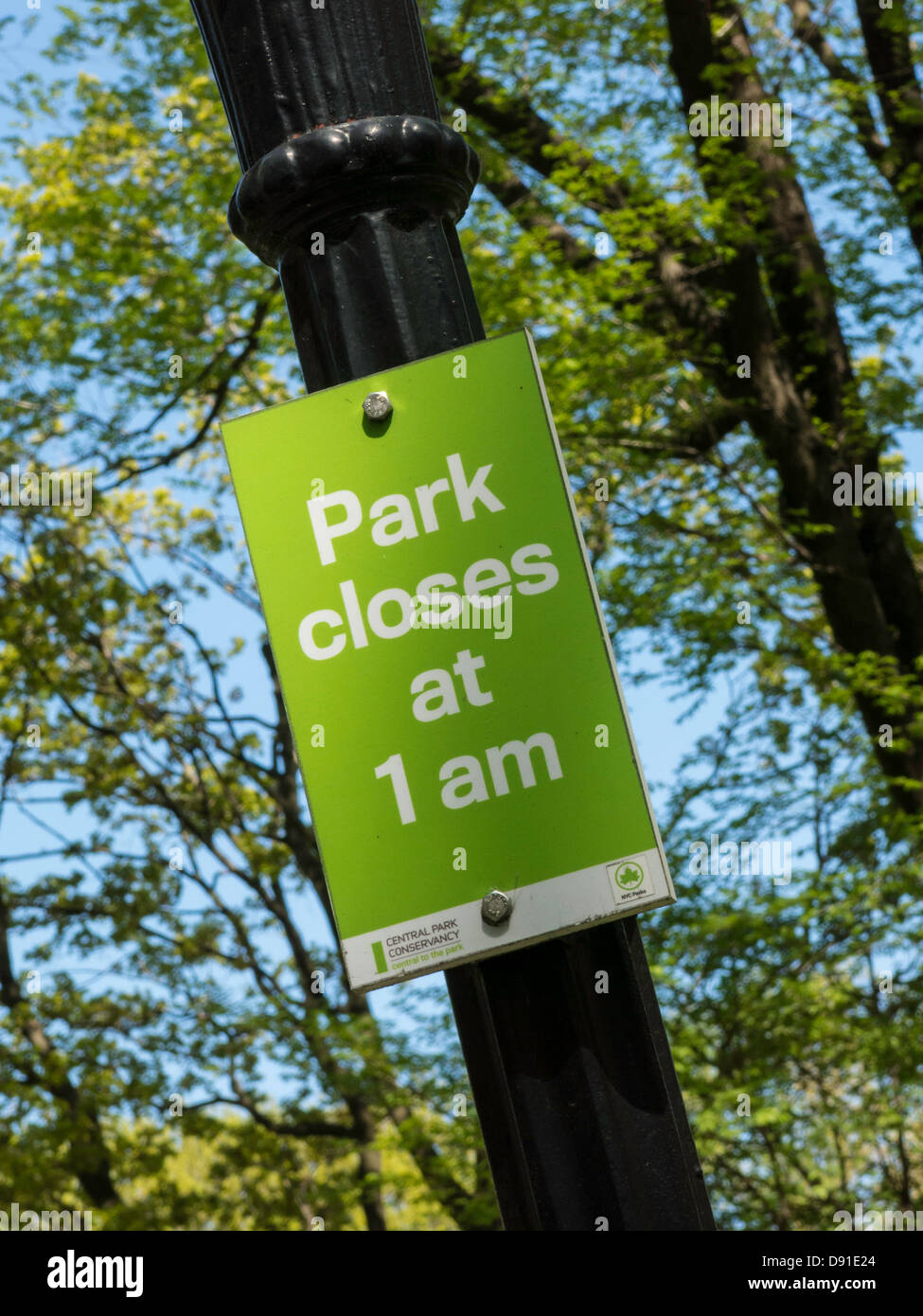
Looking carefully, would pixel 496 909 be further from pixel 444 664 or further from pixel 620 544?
pixel 620 544

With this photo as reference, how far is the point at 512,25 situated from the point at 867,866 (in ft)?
23.3

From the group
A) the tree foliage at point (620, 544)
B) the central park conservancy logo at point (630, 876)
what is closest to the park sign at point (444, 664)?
the central park conservancy logo at point (630, 876)

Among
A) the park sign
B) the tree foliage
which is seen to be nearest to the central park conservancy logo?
the park sign

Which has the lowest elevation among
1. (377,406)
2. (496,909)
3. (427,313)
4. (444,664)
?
(496,909)

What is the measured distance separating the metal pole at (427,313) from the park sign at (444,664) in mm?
82

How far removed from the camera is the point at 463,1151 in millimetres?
11906

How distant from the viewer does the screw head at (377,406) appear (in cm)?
199

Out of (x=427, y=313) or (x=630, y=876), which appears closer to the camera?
(x=630, y=876)

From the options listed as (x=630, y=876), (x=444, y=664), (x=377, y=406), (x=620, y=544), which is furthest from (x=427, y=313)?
(x=620, y=544)

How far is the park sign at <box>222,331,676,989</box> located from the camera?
5.98ft

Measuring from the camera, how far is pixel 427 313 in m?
2.04

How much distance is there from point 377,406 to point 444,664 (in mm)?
401

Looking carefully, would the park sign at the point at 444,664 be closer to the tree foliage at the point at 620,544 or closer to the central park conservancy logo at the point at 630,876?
the central park conservancy logo at the point at 630,876
